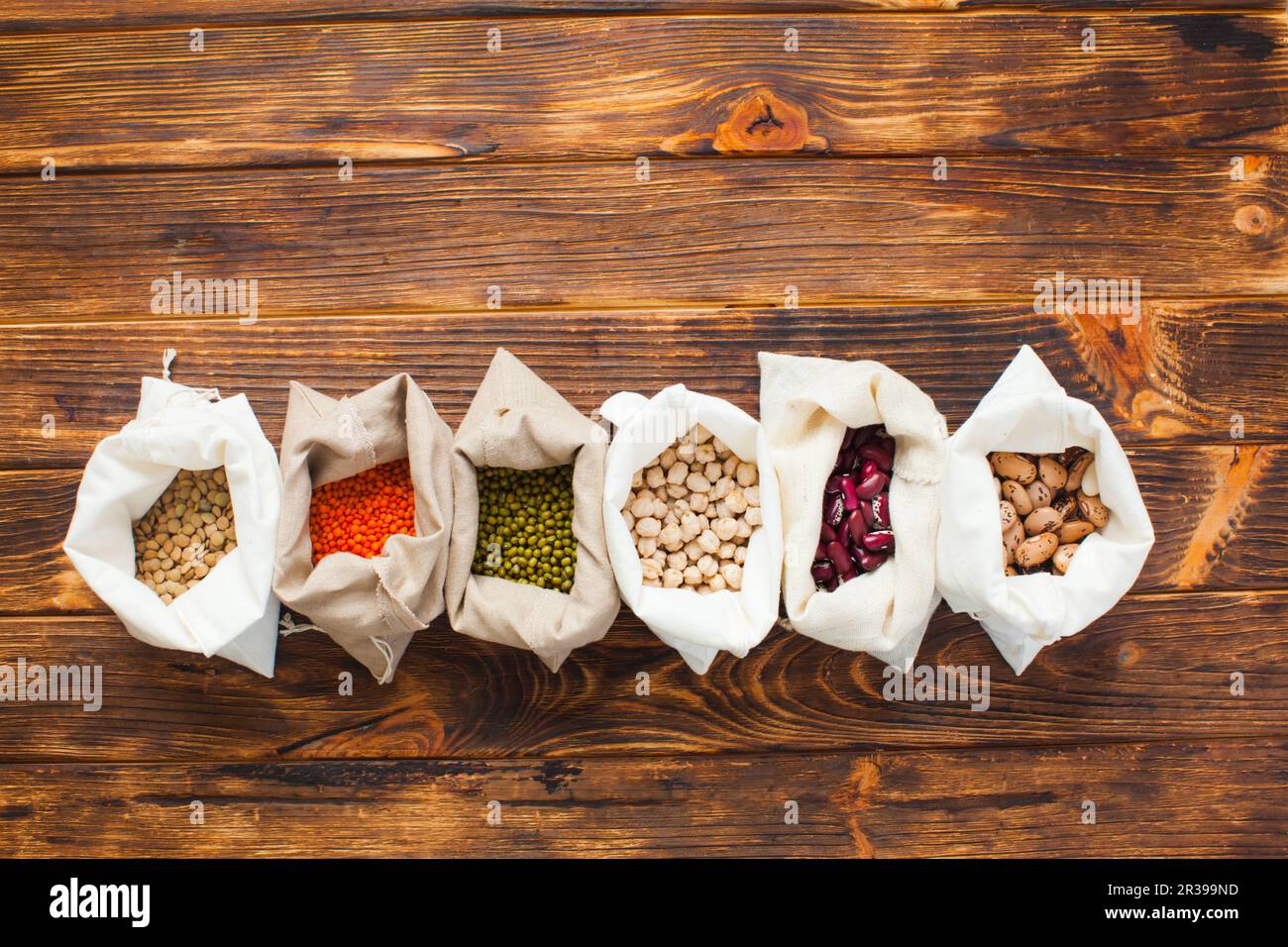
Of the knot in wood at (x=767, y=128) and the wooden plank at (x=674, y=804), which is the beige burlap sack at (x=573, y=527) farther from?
the knot in wood at (x=767, y=128)

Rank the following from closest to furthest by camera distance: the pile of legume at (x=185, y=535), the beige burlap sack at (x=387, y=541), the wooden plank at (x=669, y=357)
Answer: the beige burlap sack at (x=387, y=541) → the pile of legume at (x=185, y=535) → the wooden plank at (x=669, y=357)

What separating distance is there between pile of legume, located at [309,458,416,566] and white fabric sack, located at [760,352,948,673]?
0.68 metres

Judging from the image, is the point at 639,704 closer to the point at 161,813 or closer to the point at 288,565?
the point at 288,565

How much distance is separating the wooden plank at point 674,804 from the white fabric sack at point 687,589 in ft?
1.18

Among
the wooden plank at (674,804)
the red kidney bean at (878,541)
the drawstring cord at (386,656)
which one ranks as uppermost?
the red kidney bean at (878,541)

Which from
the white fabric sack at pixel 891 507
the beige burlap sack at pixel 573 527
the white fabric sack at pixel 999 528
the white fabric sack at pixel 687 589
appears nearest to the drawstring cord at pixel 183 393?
the beige burlap sack at pixel 573 527

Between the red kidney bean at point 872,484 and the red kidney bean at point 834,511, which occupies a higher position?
the red kidney bean at point 872,484

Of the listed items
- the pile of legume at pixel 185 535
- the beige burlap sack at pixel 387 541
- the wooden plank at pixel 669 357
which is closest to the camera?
the beige burlap sack at pixel 387 541

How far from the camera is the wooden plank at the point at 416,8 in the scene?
1.58 metres

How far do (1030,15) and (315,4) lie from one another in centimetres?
141

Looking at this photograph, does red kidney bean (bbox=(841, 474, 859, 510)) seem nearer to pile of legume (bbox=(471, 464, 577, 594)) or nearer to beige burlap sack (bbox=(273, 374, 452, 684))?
pile of legume (bbox=(471, 464, 577, 594))

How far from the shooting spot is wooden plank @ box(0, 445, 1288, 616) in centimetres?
158

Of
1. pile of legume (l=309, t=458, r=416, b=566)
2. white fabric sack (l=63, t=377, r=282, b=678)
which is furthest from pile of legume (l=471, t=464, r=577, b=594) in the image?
white fabric sack (l=63, t=377, r=282, b=678)

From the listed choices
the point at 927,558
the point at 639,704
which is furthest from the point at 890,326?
the point at 639,704
